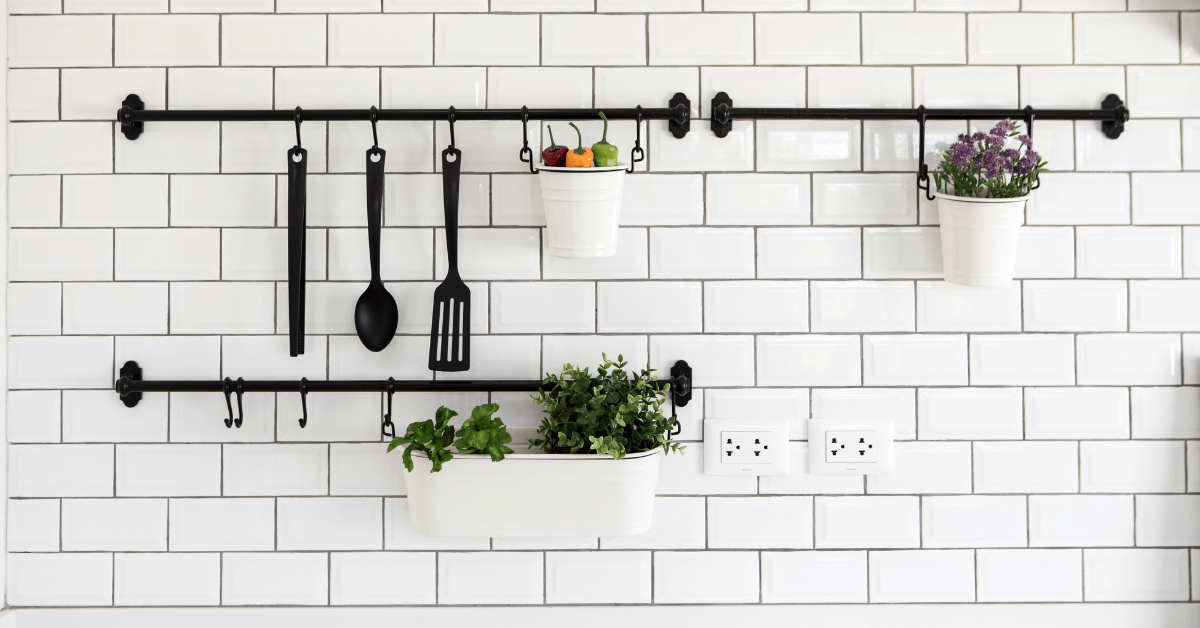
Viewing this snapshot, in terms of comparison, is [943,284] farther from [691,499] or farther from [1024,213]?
[691,499]

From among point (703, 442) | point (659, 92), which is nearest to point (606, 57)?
point (659, 92)

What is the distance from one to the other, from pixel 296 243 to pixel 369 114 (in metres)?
0.21

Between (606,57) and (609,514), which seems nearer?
(609,514)

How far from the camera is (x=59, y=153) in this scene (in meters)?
1.14

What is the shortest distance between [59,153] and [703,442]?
1035 mm

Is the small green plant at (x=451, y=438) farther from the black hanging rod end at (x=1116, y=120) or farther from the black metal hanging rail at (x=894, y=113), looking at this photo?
the black hanging rod end at (x=1116, y=120)

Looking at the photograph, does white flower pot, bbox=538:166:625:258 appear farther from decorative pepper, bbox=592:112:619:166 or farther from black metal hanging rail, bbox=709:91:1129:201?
black metal hanging rail, bbox=709:91:1129:201

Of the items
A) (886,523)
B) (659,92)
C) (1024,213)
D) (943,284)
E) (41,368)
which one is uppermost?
(659,92)

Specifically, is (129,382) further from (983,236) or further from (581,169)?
(983,236)

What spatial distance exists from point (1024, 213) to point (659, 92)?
565 millimetres

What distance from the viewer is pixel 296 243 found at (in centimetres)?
108

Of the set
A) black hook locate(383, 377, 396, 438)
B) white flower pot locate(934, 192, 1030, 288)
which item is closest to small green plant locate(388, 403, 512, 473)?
black hook locate(383, 377, 396, 438)

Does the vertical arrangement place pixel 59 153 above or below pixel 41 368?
above

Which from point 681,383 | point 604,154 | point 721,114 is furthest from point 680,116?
point 681,383
